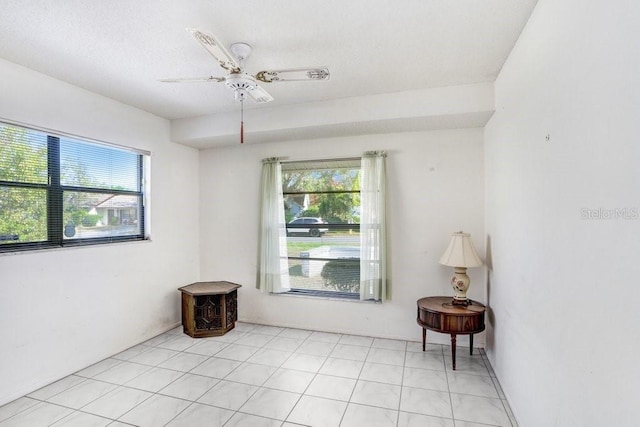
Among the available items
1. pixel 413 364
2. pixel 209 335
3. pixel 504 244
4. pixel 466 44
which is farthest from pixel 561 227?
pixel 209 335

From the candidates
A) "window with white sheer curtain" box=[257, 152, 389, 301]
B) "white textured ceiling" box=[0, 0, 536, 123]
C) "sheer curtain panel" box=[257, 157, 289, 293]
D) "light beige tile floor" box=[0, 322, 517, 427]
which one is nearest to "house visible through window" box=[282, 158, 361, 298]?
"window with white sheer curtain" box=[257, 152, 389, 301]

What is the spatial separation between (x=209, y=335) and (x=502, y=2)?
160 inches

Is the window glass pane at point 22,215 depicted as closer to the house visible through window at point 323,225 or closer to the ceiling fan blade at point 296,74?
the ceiling fan blade at point 296,74

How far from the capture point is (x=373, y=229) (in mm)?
3637

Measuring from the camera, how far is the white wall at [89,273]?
2.47 m

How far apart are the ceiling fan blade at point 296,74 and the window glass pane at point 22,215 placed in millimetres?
2195

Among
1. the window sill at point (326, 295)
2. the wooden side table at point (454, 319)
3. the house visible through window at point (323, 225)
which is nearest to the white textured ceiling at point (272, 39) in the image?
the house visible through window at point (323, 225)

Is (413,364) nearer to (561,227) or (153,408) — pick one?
(561,227)

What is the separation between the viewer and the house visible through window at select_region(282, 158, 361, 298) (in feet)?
12.7

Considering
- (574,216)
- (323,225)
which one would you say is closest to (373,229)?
(323,225)

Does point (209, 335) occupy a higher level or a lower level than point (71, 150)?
lower

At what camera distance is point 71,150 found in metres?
2.92

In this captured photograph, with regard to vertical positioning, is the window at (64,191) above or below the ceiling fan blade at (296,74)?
below

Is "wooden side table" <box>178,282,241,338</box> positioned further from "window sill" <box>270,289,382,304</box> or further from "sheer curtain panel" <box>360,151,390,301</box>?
"sheer curtain panel" <box>360,151,390,301</box>
